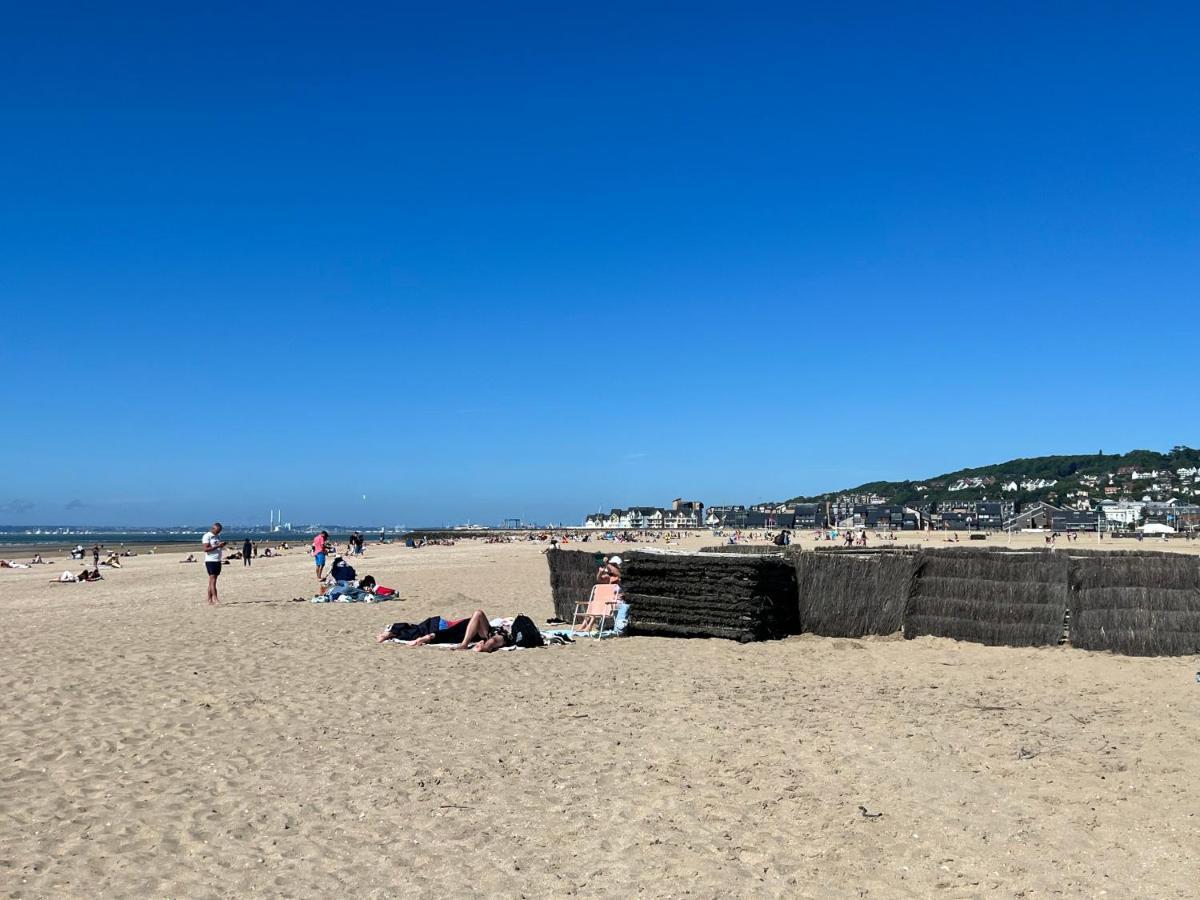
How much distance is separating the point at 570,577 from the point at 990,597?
260 inches

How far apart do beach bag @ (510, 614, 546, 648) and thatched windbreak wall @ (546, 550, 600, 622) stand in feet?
8.65

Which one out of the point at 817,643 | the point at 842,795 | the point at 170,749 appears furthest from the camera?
the point at 817,643

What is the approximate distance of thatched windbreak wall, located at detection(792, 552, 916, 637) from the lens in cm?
1355

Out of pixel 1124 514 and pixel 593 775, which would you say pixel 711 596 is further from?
pixel 1124 514

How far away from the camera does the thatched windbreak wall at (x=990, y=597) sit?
1240 cm

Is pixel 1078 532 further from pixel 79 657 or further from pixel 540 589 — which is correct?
pixel 79 657

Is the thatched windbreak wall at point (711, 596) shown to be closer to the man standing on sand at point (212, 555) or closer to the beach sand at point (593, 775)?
the beach sand at point (593, 775)

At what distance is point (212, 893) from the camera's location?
175 inches

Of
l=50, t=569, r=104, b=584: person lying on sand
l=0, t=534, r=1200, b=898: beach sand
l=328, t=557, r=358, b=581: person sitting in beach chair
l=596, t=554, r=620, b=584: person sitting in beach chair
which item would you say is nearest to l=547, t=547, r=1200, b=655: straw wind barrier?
l=596, t=554, r=620, b=584: person sitting in beach chair

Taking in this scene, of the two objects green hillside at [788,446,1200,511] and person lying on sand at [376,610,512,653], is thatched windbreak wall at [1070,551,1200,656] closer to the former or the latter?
person lying on sand at [376,610,512,653]

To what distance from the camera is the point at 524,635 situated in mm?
12461

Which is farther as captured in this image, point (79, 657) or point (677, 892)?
point (79, 657)

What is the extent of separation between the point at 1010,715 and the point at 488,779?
5.02 meters

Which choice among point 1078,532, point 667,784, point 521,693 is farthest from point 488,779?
point 1078,532
